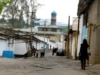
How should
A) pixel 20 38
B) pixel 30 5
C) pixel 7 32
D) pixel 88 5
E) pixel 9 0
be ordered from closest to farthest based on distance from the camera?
pixel 9 0 < pixel 88 5 < pixel 7 32 < pixel 20 38 < pixel 30 5

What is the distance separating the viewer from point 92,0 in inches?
1084

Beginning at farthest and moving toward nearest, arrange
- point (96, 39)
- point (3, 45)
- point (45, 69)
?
point (3, 45)
point (96, 39)
point (45, 69)

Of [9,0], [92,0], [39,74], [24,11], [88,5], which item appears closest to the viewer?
[39,74]

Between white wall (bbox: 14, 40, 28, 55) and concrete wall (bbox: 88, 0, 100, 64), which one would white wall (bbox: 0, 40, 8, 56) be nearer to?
white wall (bbox: 14, 40, 28, 55)

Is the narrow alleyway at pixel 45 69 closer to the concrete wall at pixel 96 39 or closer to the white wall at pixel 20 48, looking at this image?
the concrete wall at pixel 96 39

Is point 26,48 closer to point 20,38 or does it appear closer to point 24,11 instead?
point 20,38

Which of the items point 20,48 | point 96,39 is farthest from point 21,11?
point 96,39

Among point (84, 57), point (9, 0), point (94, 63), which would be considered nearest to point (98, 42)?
point (94, 63)

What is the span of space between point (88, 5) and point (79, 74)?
1336 centimetres

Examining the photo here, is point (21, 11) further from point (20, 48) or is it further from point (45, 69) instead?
point (45, 69)

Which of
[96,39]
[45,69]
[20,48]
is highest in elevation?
[96,39]

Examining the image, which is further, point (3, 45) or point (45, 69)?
point (3, 45)

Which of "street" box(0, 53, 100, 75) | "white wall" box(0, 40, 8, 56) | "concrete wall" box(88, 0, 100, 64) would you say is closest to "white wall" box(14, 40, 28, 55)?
"white wall" box(0, 40, 8, 56)

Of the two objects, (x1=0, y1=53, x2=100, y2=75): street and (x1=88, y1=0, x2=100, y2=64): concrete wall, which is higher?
(x1=88, y1=0, x2=100, y2=64): concrete wall
